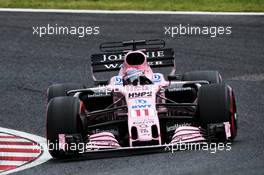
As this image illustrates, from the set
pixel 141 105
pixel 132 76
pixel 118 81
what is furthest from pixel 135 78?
pixel 141 105

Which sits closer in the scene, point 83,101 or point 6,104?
point 83,101

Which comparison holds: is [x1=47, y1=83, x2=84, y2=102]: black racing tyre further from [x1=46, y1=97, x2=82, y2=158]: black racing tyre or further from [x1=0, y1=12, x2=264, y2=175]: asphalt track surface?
[x1=46, y1=97, x2=82, y2=158]: black racing tyre

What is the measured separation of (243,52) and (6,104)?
19.2 feet

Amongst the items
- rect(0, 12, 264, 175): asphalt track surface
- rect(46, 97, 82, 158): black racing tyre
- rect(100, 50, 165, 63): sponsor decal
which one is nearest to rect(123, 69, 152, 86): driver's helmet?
rect(46, 97, 82, 158): black racing tyre

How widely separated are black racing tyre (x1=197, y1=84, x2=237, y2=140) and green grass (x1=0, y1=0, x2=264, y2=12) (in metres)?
11.8

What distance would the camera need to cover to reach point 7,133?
19250 millimetres

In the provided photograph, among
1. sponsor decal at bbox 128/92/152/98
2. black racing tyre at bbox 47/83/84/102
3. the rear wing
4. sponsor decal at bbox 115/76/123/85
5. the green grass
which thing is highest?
the green grass

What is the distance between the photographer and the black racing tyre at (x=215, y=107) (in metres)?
16.7

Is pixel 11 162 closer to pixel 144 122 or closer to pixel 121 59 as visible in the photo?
pixel 144 122

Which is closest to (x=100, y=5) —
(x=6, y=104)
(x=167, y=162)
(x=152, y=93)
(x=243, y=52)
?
(x=243, y=52)

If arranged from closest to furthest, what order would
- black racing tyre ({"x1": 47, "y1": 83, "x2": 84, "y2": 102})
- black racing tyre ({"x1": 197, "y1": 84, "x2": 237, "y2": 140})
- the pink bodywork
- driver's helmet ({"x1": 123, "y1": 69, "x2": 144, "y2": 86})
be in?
the pink bodywork → black racing tyre ({"x1": 197, "y1": 84, "x2": 237, "y2": 140}) → driver's helmet ({"x1": 123, "y1": 69, "x2": 144, "y2": 86}) → black racing tyre ({"x1": 47, "y1": 83, "x2": 84, "y2": 102})

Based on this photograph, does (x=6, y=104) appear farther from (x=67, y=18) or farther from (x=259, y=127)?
(x=67, y=18)

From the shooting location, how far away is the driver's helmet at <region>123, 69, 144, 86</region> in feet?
57.5

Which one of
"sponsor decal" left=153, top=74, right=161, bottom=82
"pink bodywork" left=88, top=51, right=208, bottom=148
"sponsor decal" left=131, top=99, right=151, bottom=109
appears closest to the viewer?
"pink bodywork" left=88, top=51, right=208, bottom=148
